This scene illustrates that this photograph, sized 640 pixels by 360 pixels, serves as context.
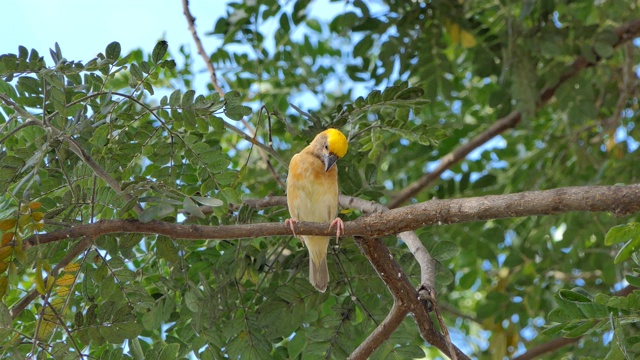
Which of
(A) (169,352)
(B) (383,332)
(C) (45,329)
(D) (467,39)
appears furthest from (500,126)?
(C) (45,329)

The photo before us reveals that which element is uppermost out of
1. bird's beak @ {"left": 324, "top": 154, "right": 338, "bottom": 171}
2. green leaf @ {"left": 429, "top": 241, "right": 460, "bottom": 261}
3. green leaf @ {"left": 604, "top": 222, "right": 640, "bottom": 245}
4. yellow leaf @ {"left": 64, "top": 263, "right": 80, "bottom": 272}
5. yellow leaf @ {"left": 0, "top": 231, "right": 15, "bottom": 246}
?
yellow leaf @ {"left": 0, "top": 231, "right": 15, "bottom": 246}

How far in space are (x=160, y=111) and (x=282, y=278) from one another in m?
1.10

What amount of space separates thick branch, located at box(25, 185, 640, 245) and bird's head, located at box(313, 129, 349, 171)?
989 millimetres

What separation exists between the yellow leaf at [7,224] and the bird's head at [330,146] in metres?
1.60

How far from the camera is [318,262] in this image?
3.86 metres

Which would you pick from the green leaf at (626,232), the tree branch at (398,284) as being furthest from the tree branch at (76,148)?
the green leaf at (626,232)

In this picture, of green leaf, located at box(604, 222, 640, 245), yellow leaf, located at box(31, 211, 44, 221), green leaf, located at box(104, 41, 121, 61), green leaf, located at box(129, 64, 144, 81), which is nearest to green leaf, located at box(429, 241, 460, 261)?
green leaf, located at box(604, 222, 640, 245)

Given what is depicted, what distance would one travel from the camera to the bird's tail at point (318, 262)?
383 cm

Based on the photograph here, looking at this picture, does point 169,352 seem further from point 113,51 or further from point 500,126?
point 500,126

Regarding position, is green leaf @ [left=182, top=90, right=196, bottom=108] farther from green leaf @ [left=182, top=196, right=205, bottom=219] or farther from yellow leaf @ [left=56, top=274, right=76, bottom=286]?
yellow leaf @ [left=56, top=274, right=76, bottom=286]

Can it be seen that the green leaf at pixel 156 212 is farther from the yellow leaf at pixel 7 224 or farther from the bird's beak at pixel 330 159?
the bird's beak at pixel 330 159

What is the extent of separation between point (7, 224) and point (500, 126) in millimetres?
3750

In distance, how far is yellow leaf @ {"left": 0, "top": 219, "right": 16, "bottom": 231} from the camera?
110 inches

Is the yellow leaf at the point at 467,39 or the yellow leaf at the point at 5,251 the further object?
the yellow leaf at the point at 467,39
